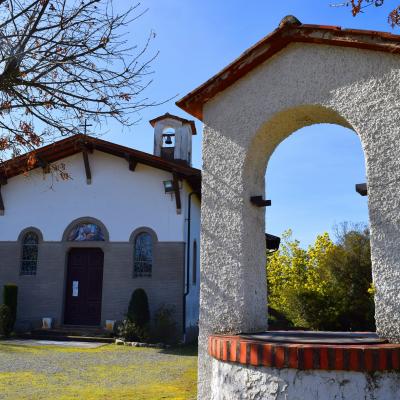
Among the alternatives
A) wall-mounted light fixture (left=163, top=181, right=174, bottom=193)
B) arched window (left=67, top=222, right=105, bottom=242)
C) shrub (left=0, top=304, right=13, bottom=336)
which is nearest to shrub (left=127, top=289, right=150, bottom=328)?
arched window (left=67, top=222, right=105, bottom=242)

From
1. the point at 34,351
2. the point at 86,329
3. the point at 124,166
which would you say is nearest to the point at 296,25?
the point at 34,351

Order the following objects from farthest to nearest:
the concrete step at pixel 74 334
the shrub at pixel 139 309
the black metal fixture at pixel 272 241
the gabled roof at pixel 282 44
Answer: the black metal fixture at pixel 272 241, the concrete step at pixel 74 334, the shrub at pixel 139 309, the gabled roof at pixel 282 44

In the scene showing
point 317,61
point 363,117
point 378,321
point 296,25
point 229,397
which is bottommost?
point 229,397

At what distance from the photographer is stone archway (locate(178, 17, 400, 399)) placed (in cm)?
410

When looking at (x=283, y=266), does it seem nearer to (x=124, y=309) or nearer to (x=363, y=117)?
(x=124, y=309)

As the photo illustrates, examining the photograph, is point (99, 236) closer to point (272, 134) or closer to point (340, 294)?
point (340, 294)

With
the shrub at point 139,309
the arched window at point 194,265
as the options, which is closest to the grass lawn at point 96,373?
the shrub at point 139,309

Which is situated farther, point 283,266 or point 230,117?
point 283,266

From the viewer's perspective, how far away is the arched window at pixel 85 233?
51.6 feet

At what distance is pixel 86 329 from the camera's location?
15.1 m

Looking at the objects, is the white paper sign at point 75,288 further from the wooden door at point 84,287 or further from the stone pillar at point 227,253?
the stone pillar at point 227,253

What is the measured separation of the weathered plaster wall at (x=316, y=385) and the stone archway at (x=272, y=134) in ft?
1.65

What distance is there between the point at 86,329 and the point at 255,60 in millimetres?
12297

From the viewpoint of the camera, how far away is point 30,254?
638 inches
